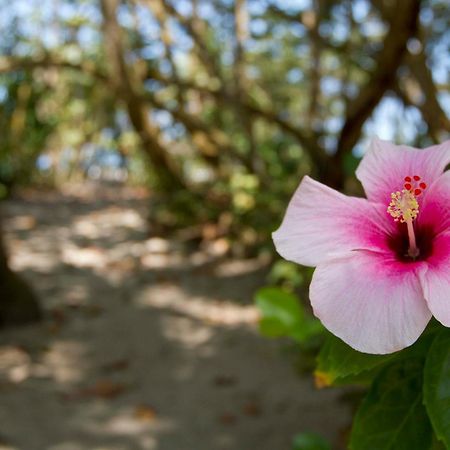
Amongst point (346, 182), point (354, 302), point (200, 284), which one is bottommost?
point (200, 284)

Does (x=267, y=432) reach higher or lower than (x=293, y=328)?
lower

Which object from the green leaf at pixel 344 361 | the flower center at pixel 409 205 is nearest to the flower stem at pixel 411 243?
the flower center at pixel 409 205

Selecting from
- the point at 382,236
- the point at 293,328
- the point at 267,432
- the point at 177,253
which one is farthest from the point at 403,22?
the point at 177,253

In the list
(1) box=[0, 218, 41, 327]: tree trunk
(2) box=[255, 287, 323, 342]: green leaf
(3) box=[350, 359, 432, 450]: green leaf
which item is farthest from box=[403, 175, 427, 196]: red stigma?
(1) box=[0, 218, 41, 327]: tree trunk

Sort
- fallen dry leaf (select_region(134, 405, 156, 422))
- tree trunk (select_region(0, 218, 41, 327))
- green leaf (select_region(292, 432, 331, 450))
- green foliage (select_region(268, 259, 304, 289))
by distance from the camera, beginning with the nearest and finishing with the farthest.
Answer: green leaf (select_region(292, 432, 331, 450)) → fallen dry leaf (select_region(134, 405, 156, 422)) → green foliage (select_region(268, 259, 304, 289)) → tree trunk (select_region(0, 218, 41, 327))

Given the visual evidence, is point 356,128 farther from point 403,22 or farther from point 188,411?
point 188,411

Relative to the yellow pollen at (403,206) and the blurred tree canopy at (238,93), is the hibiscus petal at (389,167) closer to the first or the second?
the yellow pollen at (403,206)

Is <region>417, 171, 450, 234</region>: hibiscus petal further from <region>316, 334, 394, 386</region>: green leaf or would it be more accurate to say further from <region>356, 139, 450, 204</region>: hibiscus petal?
<region>316, 334, 394, 386</region>: green leaf
